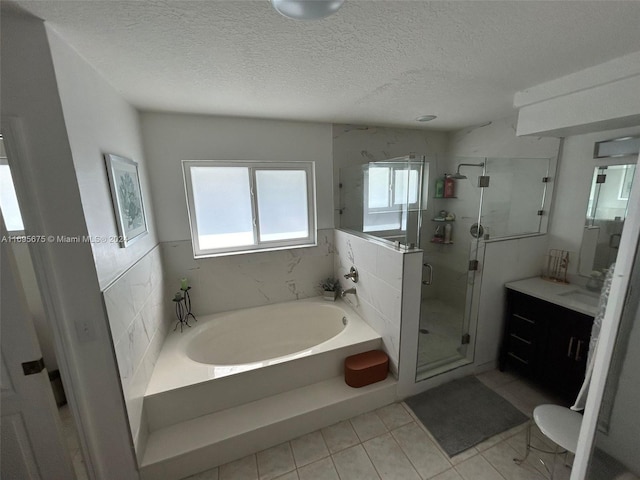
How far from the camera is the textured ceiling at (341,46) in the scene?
97 cm

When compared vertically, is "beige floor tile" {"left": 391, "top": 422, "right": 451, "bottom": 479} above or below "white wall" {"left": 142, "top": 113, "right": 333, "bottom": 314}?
below

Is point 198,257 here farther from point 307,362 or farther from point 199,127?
point 307,362

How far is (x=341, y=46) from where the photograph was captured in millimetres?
1220

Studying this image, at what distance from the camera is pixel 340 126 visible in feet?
9.12

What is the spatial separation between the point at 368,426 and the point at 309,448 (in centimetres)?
46

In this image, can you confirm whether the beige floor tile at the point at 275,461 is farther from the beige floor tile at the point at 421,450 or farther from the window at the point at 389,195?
the window at the point at 389,195

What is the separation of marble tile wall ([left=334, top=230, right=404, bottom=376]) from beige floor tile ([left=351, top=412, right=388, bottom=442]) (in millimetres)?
380

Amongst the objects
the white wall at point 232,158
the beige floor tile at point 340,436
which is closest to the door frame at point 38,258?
the white wall at point 232,158

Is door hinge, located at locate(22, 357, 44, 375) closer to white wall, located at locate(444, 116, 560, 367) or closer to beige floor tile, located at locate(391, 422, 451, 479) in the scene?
beige floor tile, located at locate(391, 422, 451, 479)

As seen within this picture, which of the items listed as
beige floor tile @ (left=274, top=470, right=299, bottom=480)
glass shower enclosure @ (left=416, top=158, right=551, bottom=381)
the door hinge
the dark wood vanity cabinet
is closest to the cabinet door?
the dark wood vanity cabinet

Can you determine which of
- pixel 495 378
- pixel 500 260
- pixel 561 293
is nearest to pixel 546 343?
pixel 561 293

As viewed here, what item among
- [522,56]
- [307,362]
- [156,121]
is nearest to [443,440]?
[307,362]

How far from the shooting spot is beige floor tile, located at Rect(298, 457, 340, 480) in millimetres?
1558

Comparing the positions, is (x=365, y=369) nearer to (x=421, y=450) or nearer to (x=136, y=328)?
(x=421, y=450)
